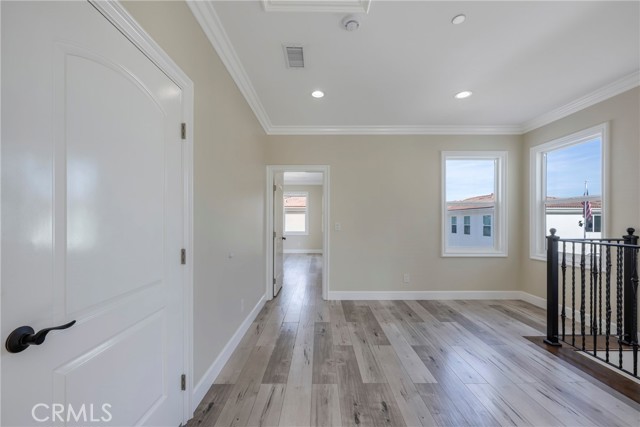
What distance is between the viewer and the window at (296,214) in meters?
8.73

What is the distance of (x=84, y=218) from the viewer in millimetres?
870

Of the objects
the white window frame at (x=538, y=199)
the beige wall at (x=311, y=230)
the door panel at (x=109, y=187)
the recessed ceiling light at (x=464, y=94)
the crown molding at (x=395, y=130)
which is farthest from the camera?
the beige wall at (x=311, y=230)

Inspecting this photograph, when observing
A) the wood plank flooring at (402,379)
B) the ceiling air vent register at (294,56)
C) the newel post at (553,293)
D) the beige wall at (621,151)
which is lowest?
the wood plank flooring at (402,379)

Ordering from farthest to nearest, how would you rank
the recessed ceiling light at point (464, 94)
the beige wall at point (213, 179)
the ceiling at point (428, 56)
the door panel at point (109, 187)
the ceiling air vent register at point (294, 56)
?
the recessed ceiling light at point (464, 94) < the ceiling air vent register at point (294, 56) < the ceiling at point (428, 56) < the beige wall at point (213, 179) < the door panel at point (109, 187)

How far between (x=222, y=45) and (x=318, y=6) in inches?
32.2

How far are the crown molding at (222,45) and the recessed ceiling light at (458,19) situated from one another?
167 cm

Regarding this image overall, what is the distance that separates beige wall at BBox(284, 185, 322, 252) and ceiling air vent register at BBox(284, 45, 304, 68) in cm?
638

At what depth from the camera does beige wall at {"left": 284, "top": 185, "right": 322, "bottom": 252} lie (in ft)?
28.2

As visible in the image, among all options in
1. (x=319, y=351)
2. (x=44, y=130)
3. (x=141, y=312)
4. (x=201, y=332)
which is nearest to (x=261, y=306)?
(x=319, y=351)

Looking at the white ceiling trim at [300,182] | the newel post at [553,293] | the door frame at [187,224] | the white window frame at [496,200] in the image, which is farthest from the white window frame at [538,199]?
the white ceiling trim at [300,182]

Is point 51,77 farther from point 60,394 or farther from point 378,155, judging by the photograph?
point 378,155

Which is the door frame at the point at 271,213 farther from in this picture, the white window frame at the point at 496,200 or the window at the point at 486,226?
the window at the point at 486,226

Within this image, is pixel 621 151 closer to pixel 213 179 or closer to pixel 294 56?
pixel 294 56

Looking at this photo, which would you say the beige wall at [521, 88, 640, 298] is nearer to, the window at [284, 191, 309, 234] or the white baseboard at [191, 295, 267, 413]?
the white baseboard at [191, 295, 267, 413]
